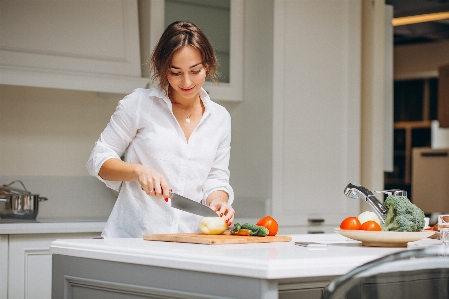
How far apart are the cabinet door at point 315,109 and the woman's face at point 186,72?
147cm

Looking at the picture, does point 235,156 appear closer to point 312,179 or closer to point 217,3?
point 312,179

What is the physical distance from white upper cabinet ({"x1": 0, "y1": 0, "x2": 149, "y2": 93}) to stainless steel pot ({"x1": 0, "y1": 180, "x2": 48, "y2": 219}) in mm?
495

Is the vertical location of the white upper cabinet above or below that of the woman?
above

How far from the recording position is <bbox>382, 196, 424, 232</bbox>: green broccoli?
5.87 ft

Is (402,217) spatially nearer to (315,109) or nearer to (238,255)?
(238,255)

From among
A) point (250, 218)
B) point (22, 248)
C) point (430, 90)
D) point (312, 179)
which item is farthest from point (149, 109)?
point (430, 90)

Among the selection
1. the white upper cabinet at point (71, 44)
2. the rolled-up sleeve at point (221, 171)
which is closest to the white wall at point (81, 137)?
the white upper cabinet at point (71, 44)

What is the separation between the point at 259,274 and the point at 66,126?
2.52 m

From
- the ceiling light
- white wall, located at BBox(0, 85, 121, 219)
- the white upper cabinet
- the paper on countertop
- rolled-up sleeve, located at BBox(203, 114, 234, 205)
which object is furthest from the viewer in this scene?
the ceiling light

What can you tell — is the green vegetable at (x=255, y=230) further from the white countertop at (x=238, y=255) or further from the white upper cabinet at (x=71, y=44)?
the white upper cabinet at (x=71, y=44)

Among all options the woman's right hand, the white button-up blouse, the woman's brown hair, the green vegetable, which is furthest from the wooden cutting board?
the woman's brown hair

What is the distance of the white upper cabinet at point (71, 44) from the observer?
3.18 m

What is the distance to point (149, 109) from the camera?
7.47 feet

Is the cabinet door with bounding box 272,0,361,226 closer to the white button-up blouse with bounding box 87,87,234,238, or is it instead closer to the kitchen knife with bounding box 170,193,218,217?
the white button-up blouse with bounding box 87,87,234,238
